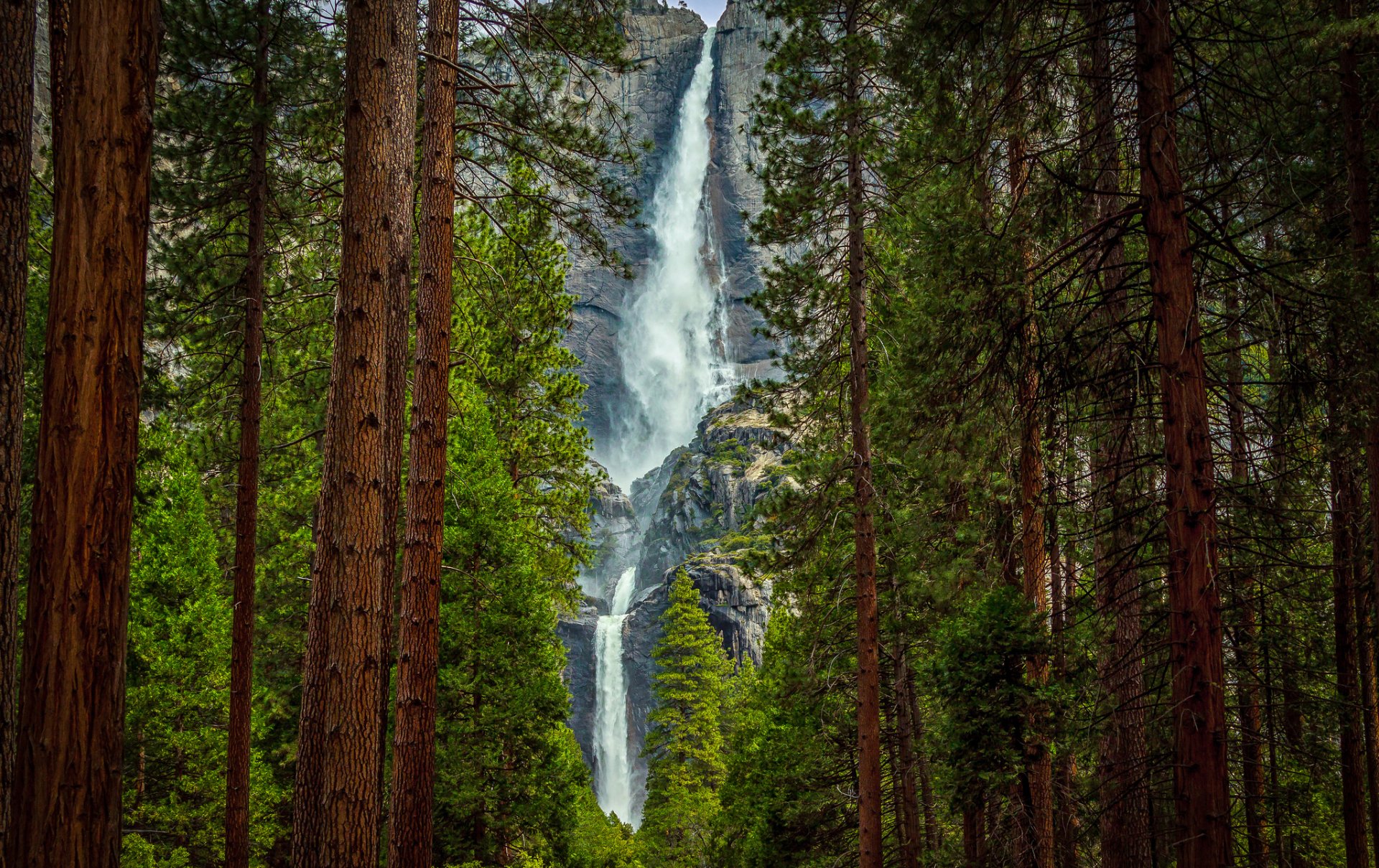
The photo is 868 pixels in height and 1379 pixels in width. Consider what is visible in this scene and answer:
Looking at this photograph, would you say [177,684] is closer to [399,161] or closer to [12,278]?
[12,278]

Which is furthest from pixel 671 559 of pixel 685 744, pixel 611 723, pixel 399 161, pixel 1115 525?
pixel 1115 525

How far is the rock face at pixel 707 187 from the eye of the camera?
98250 millimetres

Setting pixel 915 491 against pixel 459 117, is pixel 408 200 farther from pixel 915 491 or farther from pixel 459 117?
pixel 915 491

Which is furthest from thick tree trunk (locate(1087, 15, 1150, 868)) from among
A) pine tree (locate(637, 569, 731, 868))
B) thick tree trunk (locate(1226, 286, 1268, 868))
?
pine tree (locate(637, 569, 731, 868))

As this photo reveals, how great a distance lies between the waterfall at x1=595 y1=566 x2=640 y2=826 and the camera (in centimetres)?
5291

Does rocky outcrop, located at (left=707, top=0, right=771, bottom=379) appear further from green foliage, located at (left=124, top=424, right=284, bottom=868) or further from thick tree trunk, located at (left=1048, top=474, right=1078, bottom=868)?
thick tree trunk, located at (left=1048, top=474, right=1078, bottom=868)

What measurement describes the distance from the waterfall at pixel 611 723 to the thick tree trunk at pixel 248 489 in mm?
45906

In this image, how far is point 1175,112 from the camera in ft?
13.2

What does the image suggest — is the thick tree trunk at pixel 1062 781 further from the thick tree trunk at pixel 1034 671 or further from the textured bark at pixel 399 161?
the textured bark at pixel 399 161

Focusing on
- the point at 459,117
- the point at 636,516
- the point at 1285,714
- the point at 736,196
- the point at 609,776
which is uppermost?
the point at 736,196

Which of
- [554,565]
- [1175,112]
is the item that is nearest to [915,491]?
[1175,112]

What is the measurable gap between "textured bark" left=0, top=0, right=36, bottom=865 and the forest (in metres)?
0.02

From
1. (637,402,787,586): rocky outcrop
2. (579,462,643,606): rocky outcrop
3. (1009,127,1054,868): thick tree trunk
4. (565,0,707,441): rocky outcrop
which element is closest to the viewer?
(1009,127,1054,868): thick tree trunk

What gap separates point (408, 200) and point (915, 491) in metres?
6.74
